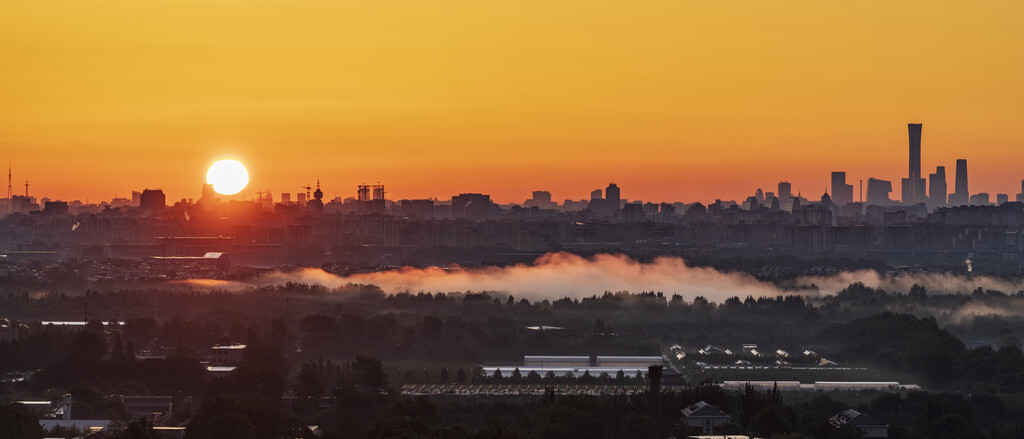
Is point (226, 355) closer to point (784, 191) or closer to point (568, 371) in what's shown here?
point (568, 371)

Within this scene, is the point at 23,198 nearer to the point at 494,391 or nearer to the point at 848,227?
the point at 848,227

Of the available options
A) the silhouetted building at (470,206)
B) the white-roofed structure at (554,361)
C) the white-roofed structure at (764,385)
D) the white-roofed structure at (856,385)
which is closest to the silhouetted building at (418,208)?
the silhouetted building at (470,206)

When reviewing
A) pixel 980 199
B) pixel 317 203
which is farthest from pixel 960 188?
pixel 317 203

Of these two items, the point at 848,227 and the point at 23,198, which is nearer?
the point at 848,227

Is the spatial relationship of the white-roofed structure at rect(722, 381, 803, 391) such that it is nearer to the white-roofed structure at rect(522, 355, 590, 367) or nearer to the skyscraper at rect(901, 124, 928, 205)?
the white-roofed structure at rect(522, 355, 590, 367)

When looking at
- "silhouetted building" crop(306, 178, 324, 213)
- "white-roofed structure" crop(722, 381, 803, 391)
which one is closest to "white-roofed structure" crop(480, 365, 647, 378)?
"white-roofed structure" crop(722, 381, 803, 391)

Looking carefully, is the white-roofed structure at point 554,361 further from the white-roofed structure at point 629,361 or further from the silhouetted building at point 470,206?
the silhouetted building at point 470,206

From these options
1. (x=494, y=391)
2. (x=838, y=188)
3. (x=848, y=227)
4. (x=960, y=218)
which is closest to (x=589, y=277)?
(x=848, y=227)
